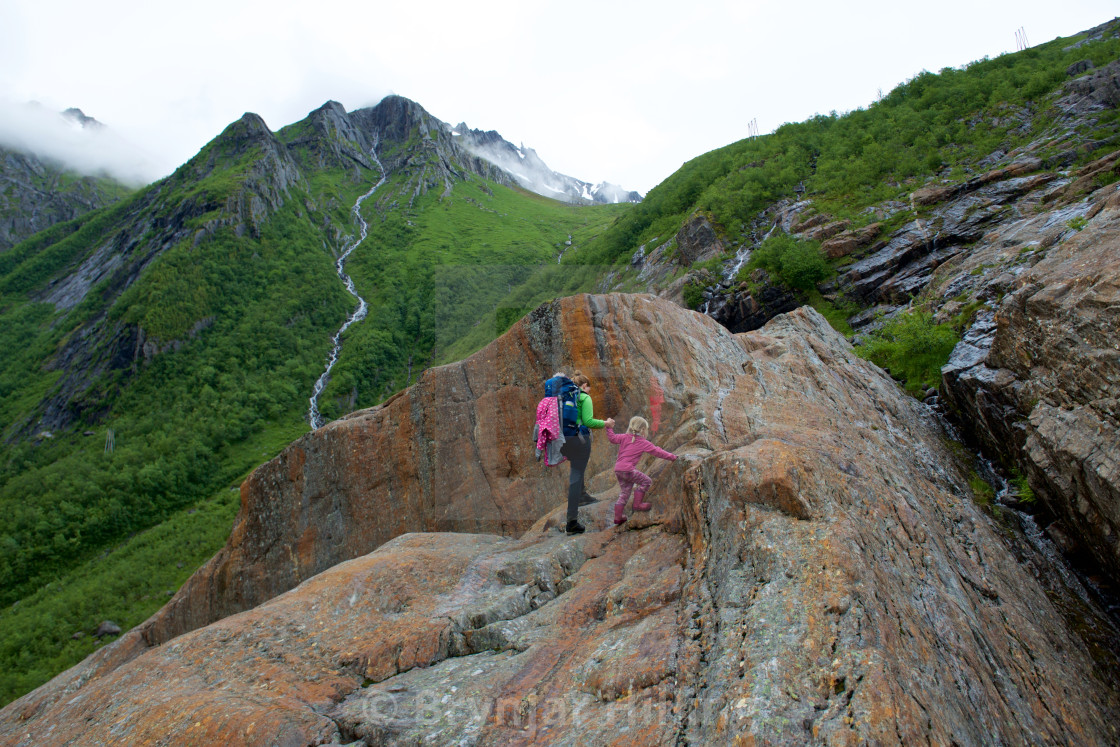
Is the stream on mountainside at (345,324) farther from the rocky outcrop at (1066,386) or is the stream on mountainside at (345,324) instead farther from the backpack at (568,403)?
the rocky outcrop at (1066,386)

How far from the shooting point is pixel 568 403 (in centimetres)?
1077

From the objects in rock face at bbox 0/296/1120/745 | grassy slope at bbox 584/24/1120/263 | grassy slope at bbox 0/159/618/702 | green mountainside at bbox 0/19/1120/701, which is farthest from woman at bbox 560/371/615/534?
grassy slope at bbox 584/24/1120/263

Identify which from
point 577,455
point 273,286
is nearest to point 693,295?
point 577,455

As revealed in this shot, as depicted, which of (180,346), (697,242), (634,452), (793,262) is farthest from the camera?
(180,346)

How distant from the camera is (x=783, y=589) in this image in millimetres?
6281

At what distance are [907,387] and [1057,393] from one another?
10836mm

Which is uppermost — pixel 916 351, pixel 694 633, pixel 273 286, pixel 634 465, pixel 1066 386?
pixel 273 286

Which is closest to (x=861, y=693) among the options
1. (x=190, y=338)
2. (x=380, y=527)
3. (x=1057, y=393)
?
(x=1057, y=393)

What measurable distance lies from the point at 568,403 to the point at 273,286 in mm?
137137

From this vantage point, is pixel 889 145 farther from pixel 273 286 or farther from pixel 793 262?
pixel 273 286

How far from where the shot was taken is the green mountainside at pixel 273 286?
47.5 m

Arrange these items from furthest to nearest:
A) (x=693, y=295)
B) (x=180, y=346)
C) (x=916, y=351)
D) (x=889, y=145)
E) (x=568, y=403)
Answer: (x=180, y=346) < (x=889, y=145) < (x=693, y=295) < (x=916, y=351) < (x=568, y=403)

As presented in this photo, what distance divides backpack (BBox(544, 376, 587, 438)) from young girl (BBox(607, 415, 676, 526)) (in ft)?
2.63

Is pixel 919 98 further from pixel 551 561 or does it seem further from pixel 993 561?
pixel 551 561
